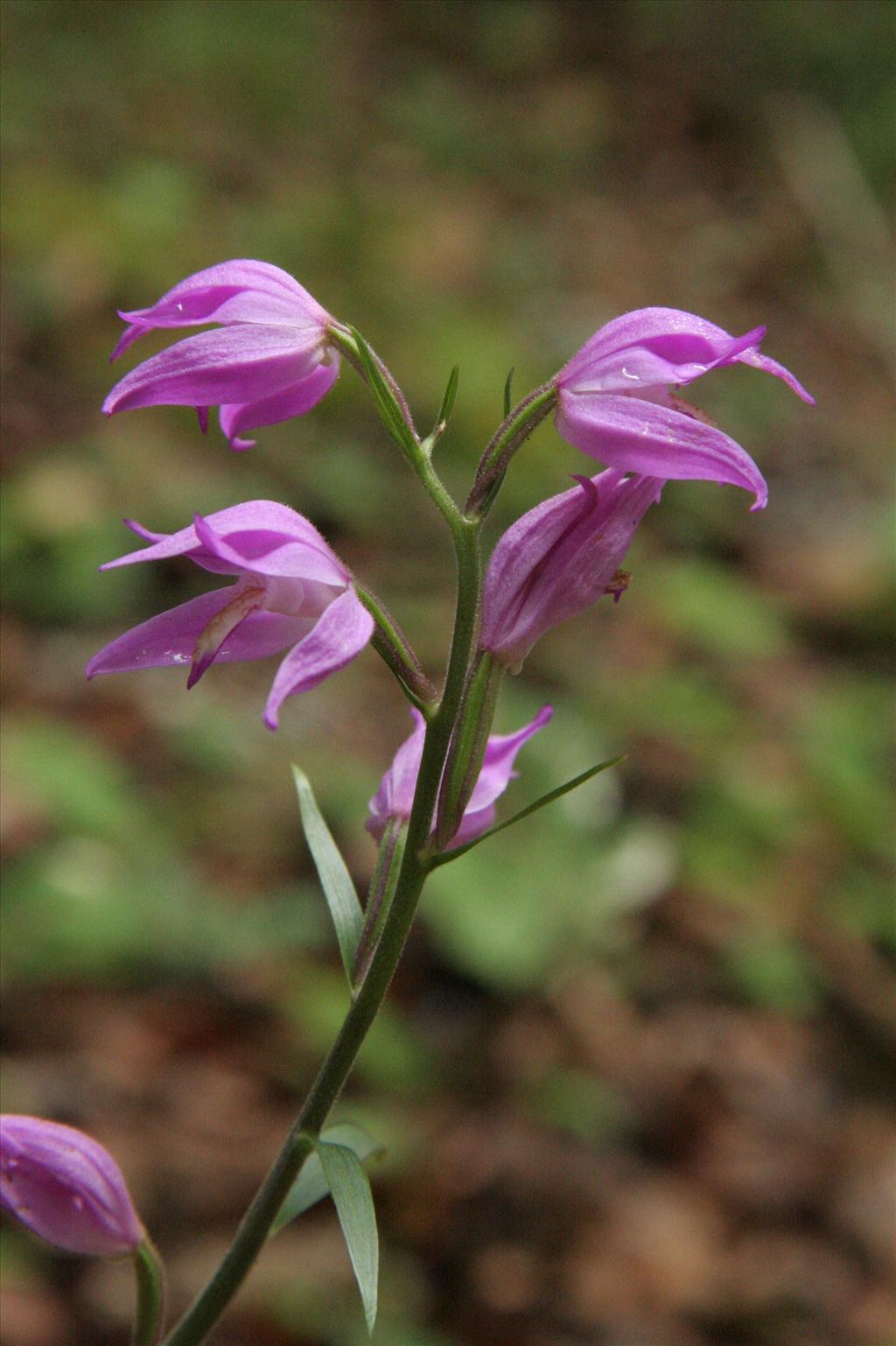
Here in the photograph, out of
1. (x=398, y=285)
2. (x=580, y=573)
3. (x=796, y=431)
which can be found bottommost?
(x=796, y=431)

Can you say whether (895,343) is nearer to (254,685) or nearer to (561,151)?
(561,151)

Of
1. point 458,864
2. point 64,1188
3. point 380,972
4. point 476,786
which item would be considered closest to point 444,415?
point 476,786

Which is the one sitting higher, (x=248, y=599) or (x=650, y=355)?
(x=650, y=355)

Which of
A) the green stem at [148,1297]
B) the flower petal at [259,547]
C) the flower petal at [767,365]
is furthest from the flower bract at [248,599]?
the green stem at [148,1297]

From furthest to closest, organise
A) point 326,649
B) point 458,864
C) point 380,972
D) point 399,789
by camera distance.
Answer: point 458,864 < point 399,789 < point 380,972 < point 326,649

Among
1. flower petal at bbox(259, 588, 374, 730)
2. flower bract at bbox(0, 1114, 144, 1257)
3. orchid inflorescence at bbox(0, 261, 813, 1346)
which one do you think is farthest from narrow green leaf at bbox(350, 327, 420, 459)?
flower bract at bbox(0, 1114, 144, 1257)

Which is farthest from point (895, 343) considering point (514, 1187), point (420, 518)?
point (514, 1187)

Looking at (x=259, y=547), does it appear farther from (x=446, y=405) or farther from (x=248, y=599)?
(x=446, y=405)
